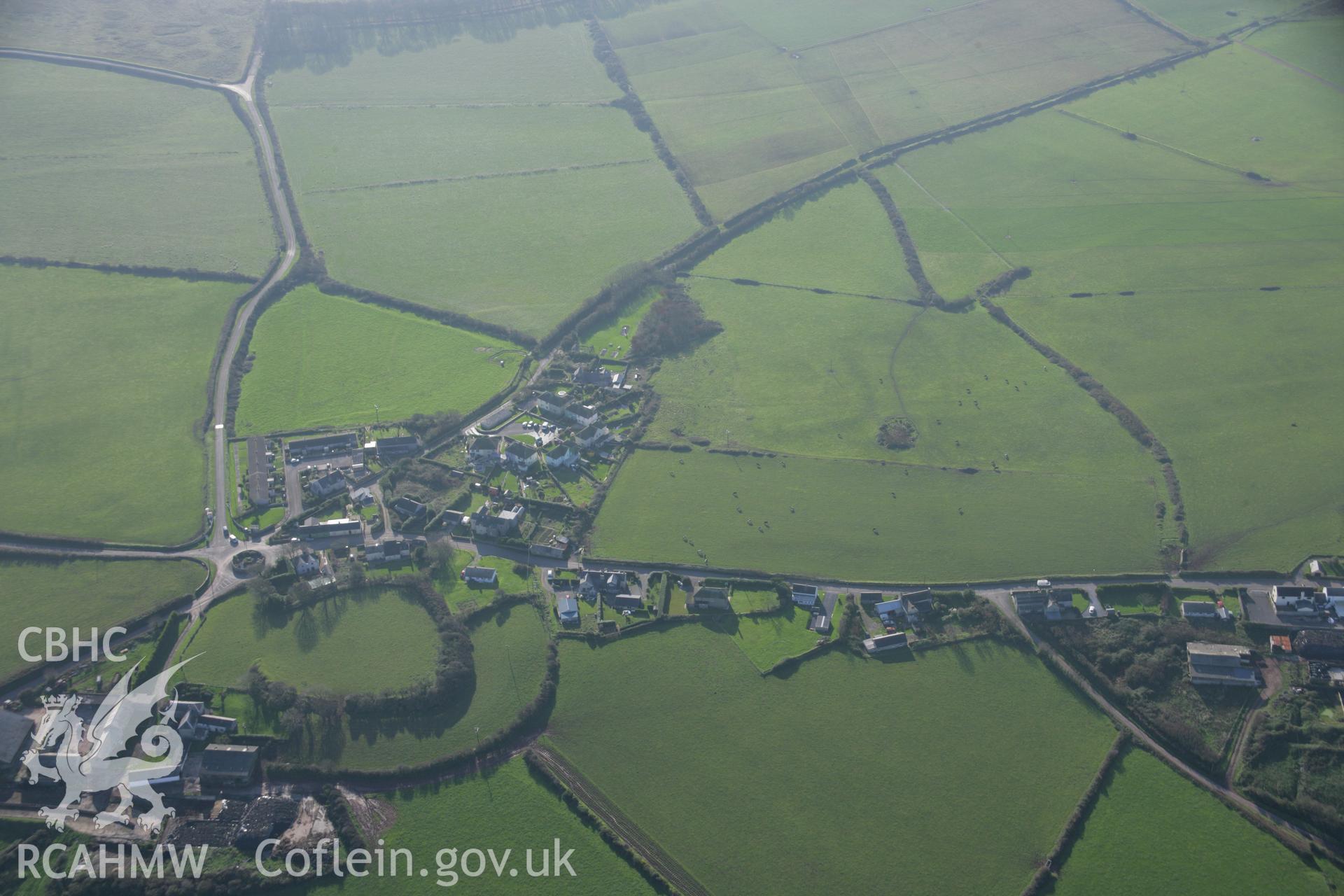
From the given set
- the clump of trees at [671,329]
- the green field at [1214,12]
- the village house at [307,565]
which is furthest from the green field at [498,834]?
the green field at [1214,12]

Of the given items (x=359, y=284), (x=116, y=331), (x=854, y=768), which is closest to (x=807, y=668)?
(x=854, y=768)

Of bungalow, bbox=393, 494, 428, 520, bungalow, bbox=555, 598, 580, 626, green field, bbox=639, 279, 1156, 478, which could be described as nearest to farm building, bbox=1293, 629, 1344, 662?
green field, bbox=639, 279, 1156, 478

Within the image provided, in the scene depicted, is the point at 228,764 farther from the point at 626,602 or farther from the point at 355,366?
the point at 355,366

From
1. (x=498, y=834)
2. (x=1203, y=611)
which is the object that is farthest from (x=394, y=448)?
(x=1203, y=611)

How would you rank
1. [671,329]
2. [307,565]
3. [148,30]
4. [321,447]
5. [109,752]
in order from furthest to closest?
1. [148,30]
2. [671,329]
3. [321,447]
4. [307,565]
5. [109,752]

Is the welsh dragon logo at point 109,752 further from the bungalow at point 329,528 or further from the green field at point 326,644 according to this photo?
the bungalow at point 329,528

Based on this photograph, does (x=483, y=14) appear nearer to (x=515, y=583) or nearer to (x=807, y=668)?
(x=515, y=583)

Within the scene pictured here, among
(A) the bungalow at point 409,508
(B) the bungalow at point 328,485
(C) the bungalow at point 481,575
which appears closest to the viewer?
(C) the bungalow at point 481,575
